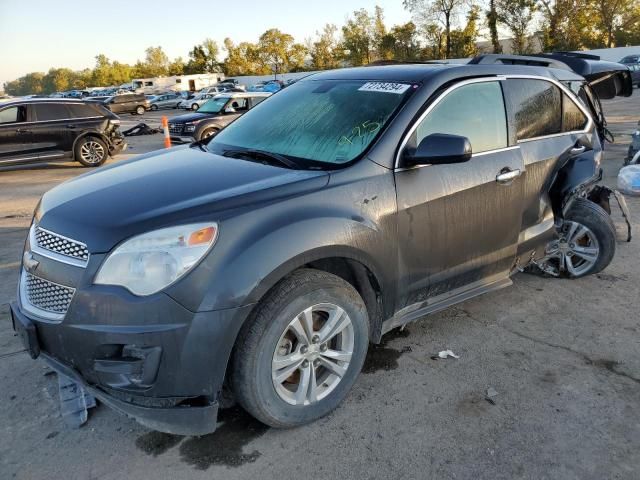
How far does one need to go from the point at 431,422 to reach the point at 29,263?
2.19 metres

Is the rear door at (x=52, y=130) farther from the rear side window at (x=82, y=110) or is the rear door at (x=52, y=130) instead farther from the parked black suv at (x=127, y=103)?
the parked black suv at (x=127, y=103)

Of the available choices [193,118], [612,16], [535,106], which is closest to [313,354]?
[535,106]

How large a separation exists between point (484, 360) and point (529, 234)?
1.02 metres

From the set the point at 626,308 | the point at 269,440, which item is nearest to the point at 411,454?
the point at 269,440

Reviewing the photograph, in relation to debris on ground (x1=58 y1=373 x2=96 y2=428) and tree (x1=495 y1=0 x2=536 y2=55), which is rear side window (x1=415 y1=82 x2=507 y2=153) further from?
tree (x1=495 y1=0 x2=536 y2=55)

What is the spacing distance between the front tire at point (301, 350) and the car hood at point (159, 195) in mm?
454

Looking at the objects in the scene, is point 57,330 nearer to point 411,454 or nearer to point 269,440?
point 269,440

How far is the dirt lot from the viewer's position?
7.87 ft

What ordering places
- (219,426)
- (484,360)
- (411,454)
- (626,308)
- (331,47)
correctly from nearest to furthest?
(411,454) → (219,426) → (484,360) → (626,308) → (331,47)

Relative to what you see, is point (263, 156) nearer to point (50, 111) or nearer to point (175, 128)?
point (50, 111)

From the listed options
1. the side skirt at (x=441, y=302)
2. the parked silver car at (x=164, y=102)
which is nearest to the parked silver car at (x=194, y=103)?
the parked silver car at (x=164, y=102)

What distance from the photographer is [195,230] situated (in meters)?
2.23

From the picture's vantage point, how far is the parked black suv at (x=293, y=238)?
7.21 feet

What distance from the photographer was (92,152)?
1210 cm
